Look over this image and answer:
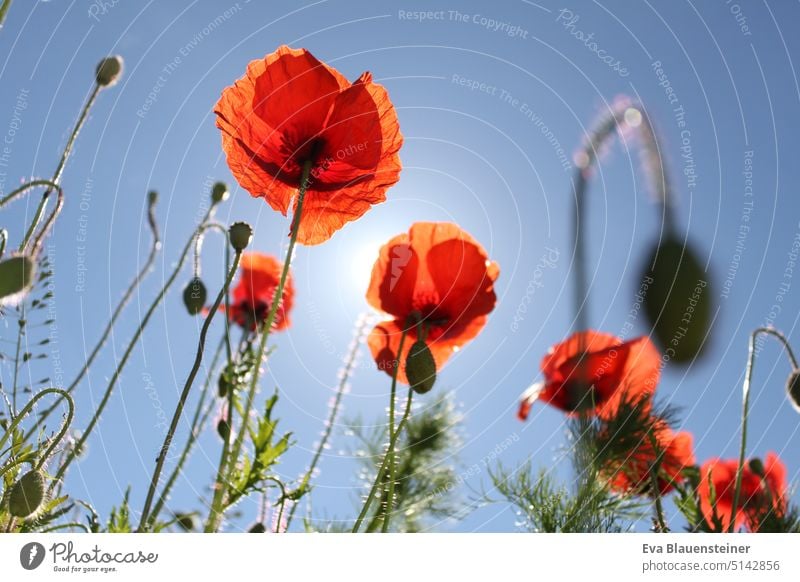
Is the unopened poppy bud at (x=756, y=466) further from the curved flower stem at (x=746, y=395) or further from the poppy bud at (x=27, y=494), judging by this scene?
the poppy bud at (x=27, y=494)

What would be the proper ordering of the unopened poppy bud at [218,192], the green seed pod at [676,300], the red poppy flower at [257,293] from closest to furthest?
the green seed pod at [676,300] → the unopened poppy bud at [218,192] → the red poppy flower at [257,293]

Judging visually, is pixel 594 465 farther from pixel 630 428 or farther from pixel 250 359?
pixel 250 359

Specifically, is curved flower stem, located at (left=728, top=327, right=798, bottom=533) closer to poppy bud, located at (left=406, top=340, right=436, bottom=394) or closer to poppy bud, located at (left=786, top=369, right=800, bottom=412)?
poppy bud, located at (left=786, top=369, right=800, bottom=412)

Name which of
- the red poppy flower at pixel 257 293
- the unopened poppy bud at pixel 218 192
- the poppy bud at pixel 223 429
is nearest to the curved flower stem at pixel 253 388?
the poppy bud at pixel 223 429

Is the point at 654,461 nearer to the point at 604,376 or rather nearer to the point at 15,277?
the point at 604,376
